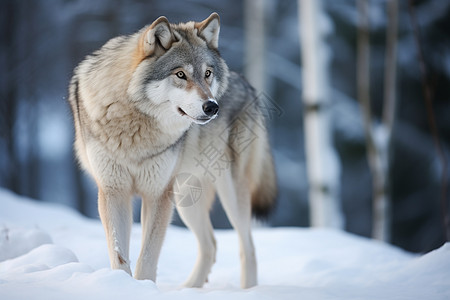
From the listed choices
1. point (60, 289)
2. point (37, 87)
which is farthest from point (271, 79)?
point (60, 289)

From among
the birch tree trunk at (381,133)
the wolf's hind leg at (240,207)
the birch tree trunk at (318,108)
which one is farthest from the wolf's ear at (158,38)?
the birch tree trunk at (381,133)

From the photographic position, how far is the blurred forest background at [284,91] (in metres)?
9.24

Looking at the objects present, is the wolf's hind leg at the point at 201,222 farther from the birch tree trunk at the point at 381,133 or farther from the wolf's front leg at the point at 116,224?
the birch tree trunk at the point at 381,133

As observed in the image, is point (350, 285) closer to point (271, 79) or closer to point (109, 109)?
point (109, 109)

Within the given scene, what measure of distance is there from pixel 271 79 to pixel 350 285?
28.2ft

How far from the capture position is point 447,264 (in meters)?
2.79

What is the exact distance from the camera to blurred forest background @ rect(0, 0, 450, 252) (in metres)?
9.24

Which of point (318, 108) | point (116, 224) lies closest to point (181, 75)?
point (116, 224)

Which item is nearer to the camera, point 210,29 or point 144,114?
point 144,114

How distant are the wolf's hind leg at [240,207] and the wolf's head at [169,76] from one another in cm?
87

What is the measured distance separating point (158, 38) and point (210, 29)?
0.37m

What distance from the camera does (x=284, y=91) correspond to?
11461 mm

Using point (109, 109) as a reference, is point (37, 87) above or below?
below

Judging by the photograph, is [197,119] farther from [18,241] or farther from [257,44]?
[257,44]
